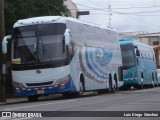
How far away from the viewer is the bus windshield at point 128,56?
40594 mm

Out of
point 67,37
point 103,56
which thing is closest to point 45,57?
point 67,37

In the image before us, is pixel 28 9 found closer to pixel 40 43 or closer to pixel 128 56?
pixel 40 43

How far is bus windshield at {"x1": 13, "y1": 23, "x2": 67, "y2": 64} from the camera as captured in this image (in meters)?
25.0

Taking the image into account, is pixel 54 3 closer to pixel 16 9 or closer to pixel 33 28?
pixel 16 9

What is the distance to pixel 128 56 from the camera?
40781mm

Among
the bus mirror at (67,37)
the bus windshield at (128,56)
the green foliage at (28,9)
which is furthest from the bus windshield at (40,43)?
the bus windshield at (128,56)

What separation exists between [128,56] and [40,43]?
16585mm

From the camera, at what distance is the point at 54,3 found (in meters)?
35.1

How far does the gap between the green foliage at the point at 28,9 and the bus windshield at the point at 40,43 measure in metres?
5.51

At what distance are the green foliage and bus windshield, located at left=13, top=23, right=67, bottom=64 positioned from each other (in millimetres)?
5508

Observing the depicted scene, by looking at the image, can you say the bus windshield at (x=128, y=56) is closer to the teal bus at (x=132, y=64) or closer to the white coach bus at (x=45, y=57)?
the teal bus at (x=132, y=64)

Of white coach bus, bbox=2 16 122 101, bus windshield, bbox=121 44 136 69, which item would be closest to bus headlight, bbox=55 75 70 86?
white coach bus, bbox=2 16 122 101

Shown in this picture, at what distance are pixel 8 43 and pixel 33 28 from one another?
1.70 metres

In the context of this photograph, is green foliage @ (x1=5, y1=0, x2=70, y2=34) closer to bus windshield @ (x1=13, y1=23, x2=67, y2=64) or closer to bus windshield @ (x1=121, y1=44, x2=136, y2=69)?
bus windshield @ (x1=13, y1=23, x2=67, y2=64)
